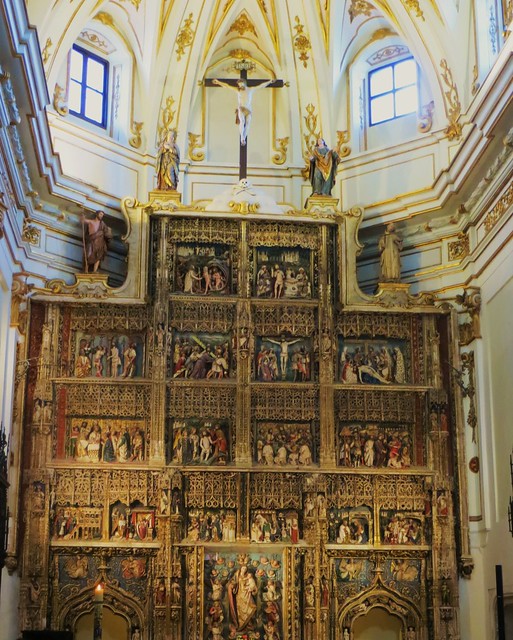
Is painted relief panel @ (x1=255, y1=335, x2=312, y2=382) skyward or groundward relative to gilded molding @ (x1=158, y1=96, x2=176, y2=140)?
groundward

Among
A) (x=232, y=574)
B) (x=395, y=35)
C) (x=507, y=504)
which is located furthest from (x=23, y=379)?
(x=395, y=35)

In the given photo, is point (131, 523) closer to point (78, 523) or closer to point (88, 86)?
point (78, 523)

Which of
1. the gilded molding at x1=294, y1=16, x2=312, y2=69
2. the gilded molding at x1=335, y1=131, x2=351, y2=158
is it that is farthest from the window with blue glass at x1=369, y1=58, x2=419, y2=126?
the gilded molding at x1=294, y1=16, x2=312, y2=69

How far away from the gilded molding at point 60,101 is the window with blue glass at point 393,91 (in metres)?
7.22

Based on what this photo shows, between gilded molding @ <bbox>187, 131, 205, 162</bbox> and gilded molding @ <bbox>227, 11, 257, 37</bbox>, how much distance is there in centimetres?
274

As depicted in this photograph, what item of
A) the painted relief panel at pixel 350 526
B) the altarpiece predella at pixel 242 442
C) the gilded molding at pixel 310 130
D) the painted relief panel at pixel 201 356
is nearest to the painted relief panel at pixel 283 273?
the altarpiece predella at pixel 242 442

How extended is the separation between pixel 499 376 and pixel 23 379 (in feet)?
31.4

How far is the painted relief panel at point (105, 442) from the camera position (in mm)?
24250

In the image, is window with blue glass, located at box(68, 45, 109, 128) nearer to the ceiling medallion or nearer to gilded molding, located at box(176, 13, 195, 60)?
gilded molding, located at box(176, 13, 195, 60)

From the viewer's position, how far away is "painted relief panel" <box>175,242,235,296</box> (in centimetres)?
2541

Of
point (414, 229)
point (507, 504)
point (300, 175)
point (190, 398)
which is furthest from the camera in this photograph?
point (300, 175)

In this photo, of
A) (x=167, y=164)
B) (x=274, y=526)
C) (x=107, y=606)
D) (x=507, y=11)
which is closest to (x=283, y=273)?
(x=167, y=164)

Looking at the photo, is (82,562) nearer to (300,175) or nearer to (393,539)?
(393,539)

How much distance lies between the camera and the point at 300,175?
28.3 m
